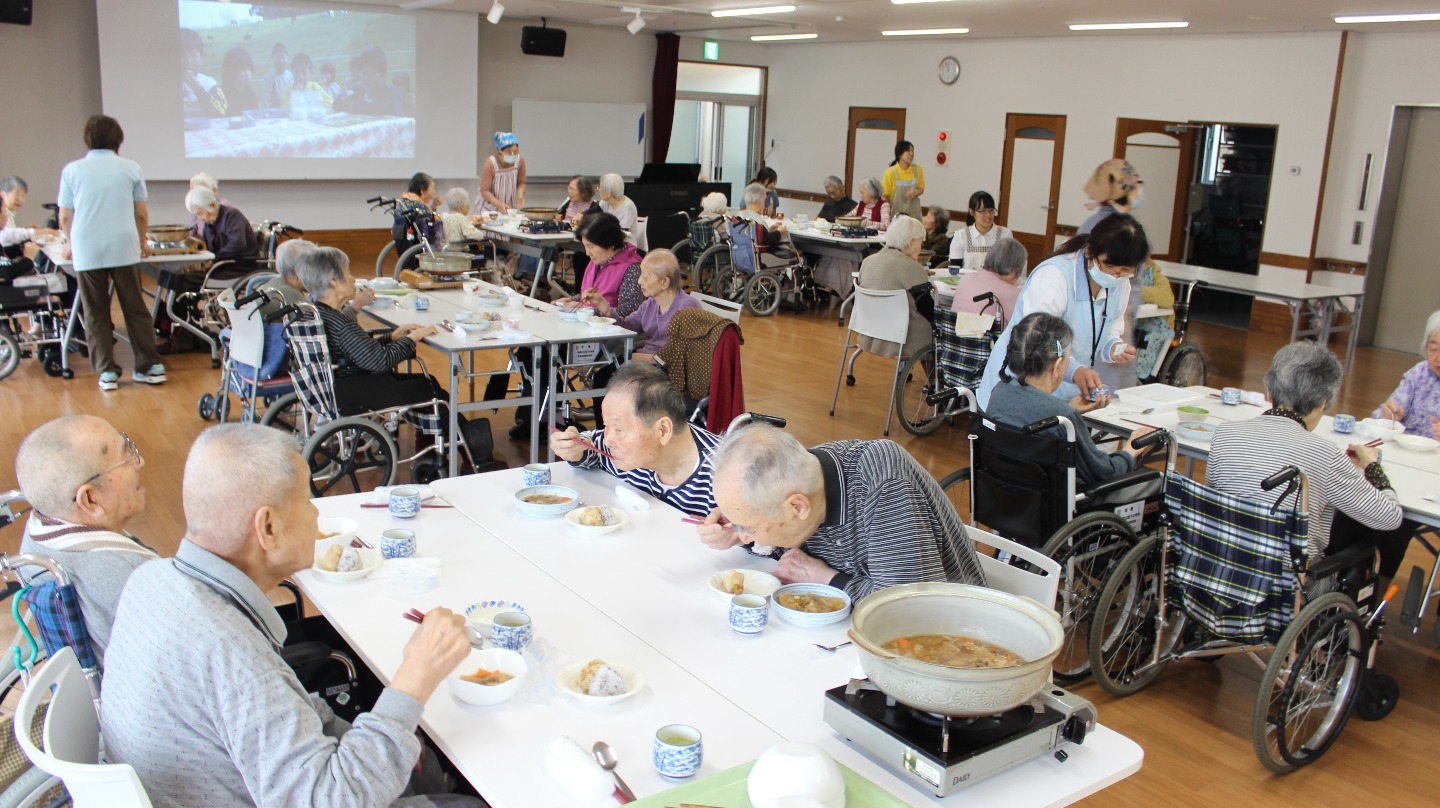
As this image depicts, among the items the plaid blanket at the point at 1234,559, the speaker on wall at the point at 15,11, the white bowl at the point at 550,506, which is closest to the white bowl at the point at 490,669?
the white bowl at the point at 550,506

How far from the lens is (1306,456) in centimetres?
296

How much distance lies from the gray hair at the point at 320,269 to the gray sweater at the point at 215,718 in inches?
115

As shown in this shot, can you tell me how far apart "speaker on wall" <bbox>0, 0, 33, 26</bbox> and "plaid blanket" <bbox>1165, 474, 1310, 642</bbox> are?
1049 centimetres

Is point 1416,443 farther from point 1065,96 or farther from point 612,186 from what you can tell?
point 1065,96

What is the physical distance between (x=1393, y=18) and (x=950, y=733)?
28.4 ft

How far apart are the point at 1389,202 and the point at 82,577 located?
33.3 feet

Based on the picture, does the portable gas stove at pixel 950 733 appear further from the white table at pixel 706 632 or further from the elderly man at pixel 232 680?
the elderly man at pixel 232 680

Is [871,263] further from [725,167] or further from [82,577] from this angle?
[725,167]

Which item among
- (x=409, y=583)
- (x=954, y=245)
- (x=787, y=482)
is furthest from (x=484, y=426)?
(x=954, y=245)

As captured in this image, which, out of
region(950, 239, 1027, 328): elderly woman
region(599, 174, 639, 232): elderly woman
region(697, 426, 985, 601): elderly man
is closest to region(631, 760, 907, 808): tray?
region(697, 426, 985, 601): elderly man

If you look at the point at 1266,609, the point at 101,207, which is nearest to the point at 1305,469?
the point at 1266,609

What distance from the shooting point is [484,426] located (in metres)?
4.89

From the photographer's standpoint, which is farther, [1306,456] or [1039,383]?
[1039,383]

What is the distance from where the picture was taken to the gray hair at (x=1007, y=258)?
570cm
